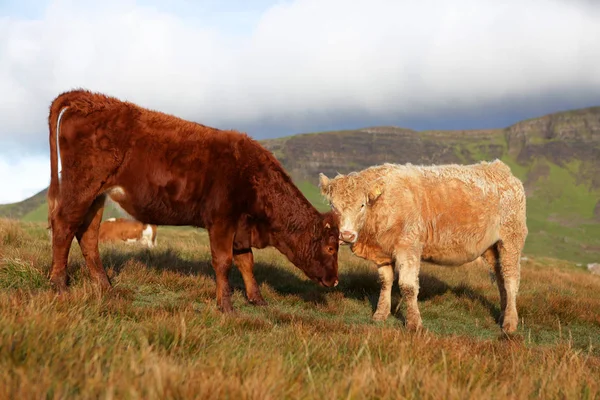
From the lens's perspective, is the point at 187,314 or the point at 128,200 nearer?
the point at 187,314

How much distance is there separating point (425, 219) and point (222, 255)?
3.31 m

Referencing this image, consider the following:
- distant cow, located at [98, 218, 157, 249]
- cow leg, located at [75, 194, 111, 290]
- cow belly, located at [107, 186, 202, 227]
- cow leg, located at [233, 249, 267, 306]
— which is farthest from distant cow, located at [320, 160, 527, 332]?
distant cow, located at [98, 218, 157, 249]

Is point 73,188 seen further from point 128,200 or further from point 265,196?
point 265,196

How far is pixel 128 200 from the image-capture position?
673 cm

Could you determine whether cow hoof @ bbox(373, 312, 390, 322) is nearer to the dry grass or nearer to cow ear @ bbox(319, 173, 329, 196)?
the dry grass

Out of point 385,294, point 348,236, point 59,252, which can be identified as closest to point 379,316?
point 385,294

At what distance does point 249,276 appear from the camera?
783cm

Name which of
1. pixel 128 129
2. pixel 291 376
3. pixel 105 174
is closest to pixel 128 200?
pixel 105 174

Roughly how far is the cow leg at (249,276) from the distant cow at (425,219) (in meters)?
1.72

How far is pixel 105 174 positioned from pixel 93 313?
9.15ft

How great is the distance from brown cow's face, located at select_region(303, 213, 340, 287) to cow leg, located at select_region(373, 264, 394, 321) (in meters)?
0.99

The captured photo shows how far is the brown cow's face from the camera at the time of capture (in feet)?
23.9

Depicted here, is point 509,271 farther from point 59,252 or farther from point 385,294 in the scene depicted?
point 59,252

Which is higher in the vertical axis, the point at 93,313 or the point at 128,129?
the point at 128,129
